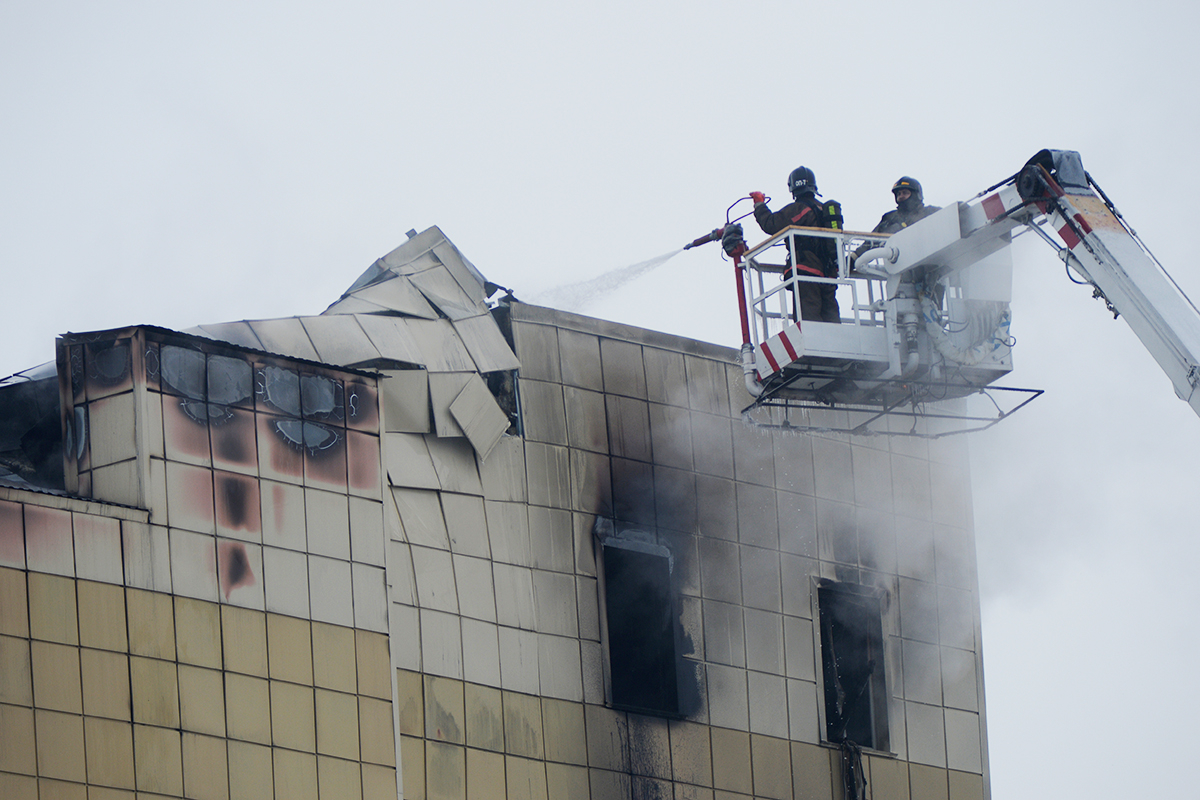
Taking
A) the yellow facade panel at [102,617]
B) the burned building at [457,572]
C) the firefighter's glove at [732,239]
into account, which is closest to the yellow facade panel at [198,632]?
the burned building at [457,572]

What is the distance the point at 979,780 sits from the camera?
2197cm

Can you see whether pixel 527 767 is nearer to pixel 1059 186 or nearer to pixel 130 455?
pixel 130 455

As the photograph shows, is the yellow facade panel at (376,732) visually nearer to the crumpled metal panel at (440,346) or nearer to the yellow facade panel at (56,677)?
the yellow facade panel at (56,677)

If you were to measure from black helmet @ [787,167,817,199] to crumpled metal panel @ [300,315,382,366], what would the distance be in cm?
495

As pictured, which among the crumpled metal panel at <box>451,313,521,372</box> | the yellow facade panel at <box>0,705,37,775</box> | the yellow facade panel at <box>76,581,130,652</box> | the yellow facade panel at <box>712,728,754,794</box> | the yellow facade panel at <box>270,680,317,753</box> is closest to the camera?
the yellow facade panel at <box>0,705,37,775</box>

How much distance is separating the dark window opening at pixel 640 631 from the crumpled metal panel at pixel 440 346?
9.21 feet

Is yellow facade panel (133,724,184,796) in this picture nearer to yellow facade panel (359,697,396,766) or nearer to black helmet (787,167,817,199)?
yellow facade panel (359,697,396,766)

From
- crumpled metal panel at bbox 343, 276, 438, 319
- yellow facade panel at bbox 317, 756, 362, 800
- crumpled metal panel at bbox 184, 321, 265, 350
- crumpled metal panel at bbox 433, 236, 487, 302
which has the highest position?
crumpled metal panel at bbox 433, 236, 487, 302

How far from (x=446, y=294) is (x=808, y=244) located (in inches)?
177

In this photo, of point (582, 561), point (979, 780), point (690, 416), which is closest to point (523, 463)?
point (582, 561)

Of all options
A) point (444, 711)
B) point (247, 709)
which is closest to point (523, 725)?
point (444, 711)

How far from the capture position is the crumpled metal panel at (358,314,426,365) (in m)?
17.2

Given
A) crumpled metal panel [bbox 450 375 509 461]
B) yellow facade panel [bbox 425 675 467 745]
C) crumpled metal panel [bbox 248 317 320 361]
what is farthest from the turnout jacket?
yellow facade panel [bbox 425 675 467 745]

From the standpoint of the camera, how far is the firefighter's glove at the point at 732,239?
55.7 feet
